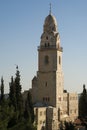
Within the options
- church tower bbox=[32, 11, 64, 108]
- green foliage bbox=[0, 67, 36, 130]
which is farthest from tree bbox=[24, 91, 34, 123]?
church tower bbox=[32, 11, 64, 108]

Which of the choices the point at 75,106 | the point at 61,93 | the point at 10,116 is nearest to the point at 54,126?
the point at 61,93

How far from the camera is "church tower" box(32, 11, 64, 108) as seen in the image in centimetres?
6600

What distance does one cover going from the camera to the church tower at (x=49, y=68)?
66.0m

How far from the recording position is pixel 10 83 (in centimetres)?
5519

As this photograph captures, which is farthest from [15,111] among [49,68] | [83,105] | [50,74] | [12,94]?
[83,105]

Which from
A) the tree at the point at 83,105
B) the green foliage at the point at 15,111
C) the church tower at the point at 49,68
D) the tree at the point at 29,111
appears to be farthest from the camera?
the tree at the point at 83,105

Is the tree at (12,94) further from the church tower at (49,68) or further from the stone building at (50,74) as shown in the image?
the church tower at (49,68)

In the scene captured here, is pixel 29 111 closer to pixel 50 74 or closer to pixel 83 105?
pixel 50 74

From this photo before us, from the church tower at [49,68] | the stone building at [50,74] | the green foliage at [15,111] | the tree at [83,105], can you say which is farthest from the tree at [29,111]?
the tree at [83,105]

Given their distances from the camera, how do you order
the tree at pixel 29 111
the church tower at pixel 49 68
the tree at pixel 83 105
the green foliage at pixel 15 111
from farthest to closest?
the tree at pixel 83 105 < the church tower at pixel 49 68 < the tree at pixel 29 111 < the green foliage at pixel 15 111

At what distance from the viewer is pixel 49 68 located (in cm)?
6675

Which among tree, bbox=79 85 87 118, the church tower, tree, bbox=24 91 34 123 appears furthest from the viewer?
tree, bbox=79 85 87 118

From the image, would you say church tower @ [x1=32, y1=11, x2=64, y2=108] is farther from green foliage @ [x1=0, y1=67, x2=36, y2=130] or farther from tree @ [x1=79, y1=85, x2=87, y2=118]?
tree @ [x1=79, y1=85, x2=87, y2=118]

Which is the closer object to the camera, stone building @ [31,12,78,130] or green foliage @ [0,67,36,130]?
green foliage @ [0,67,36,130]
